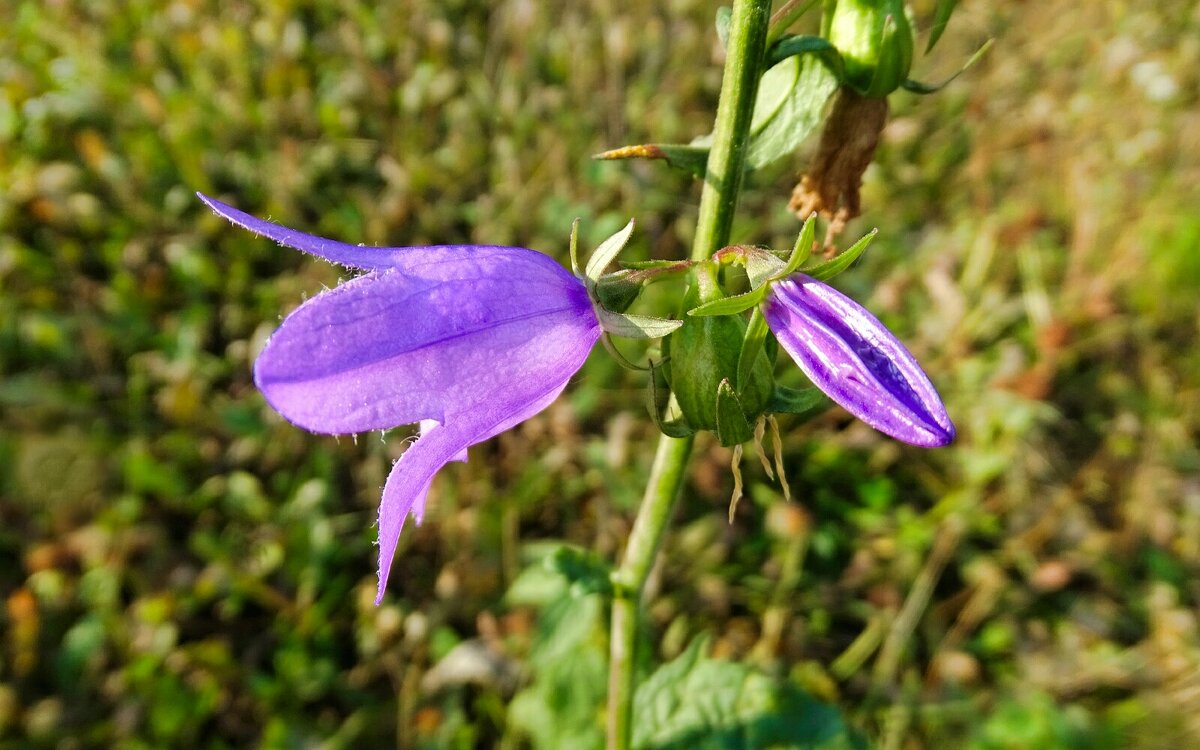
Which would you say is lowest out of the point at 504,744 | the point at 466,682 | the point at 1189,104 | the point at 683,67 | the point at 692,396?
the point at 504,744

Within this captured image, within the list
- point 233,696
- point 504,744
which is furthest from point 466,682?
point 233,696

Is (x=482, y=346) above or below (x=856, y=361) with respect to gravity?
above

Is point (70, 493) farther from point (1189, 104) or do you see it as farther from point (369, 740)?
point (1189, 104)

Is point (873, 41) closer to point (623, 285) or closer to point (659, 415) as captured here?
point (623, 285)

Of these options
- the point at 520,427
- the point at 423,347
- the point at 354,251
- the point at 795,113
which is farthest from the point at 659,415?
the point at 520,427

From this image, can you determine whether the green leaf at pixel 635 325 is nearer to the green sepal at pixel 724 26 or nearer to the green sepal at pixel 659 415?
the green sepal at pixel 659 415

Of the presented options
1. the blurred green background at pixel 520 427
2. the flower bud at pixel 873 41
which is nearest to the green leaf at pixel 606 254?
the flower bud at pixel 873 41
